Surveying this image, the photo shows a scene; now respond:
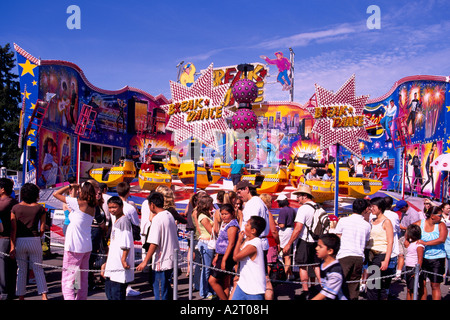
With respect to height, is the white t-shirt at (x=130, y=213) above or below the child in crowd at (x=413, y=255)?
above

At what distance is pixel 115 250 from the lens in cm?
479

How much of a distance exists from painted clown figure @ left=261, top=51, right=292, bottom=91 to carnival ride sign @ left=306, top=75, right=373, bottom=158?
1907 cm

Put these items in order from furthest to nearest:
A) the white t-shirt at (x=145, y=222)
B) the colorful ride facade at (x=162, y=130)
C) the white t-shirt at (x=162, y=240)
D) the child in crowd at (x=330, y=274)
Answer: the colorful ride facade at (x=162, y=130)
the white t-shirt at (x=145, y=222)
the white t-shirt at (x=162, y=240)
the child in crowd at (x=330, y=274)

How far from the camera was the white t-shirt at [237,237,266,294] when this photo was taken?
163 inches

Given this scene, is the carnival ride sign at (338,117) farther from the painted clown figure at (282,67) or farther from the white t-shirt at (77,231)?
the painted clown figure at (282,67)

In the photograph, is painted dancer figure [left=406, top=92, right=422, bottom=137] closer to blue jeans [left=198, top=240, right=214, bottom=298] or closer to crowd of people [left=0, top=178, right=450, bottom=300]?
crowd of people [left=0, top=178, right=450, bottom=300]

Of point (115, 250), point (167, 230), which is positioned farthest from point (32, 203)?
point (167, 230)

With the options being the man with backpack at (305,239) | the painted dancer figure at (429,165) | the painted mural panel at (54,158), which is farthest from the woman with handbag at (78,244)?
the painted dancer figure at (429,165)

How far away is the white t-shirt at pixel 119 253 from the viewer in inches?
185

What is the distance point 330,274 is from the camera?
380 cm

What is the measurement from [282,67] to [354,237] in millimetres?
25814

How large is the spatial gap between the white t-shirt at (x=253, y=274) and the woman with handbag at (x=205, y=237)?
194 centimetres

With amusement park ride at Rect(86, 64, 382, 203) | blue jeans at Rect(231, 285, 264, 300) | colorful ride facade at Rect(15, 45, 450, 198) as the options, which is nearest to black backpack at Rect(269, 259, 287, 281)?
blue jeans at Rect(231, 285, 264, 300)
